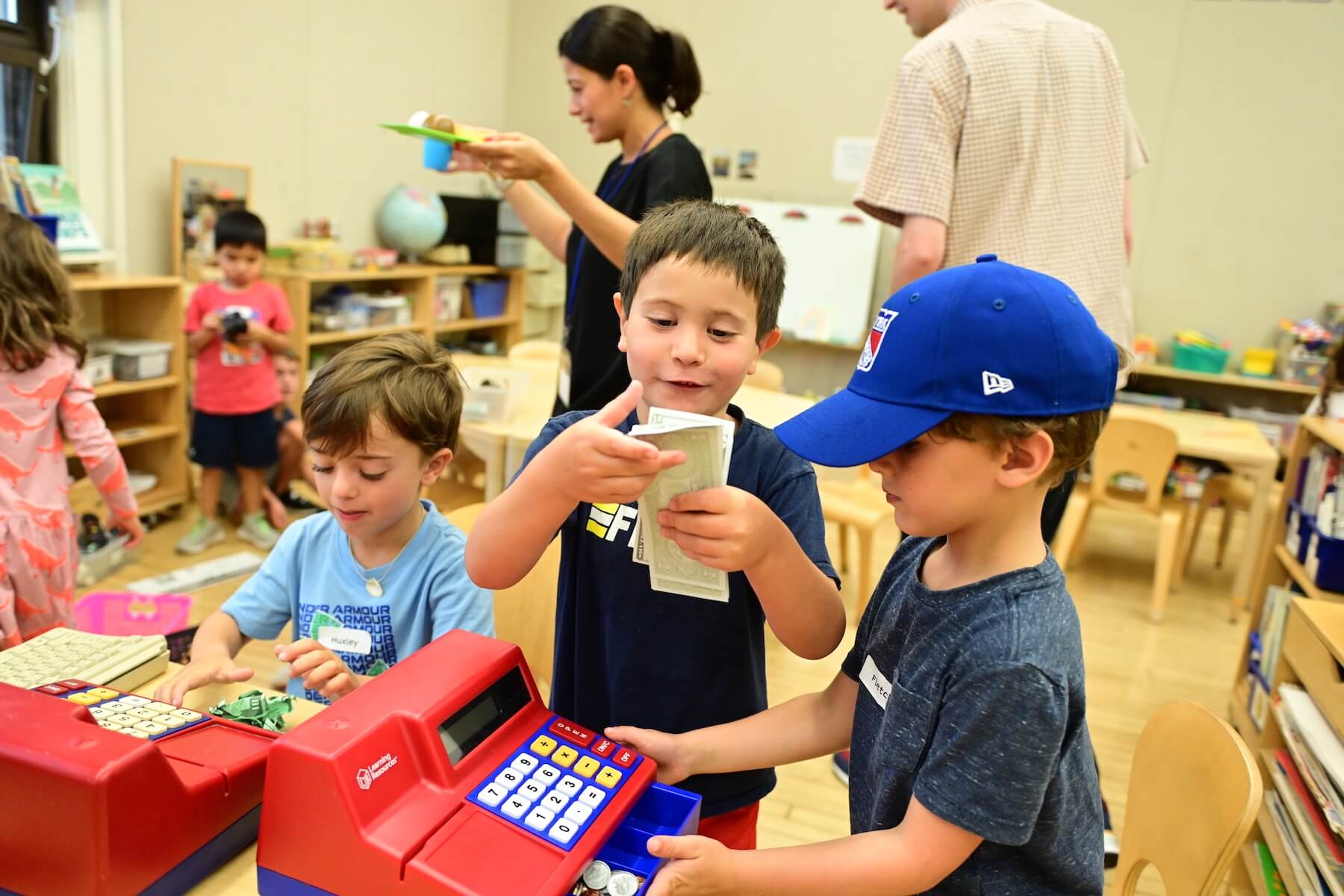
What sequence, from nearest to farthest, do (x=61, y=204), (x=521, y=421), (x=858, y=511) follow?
(x=521, y=421), (x=858, y=511), (x=61, y=204)

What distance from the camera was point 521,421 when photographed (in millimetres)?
3332

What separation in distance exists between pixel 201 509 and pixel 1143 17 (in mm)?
6227

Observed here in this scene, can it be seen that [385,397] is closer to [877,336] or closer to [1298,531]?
[877,336]

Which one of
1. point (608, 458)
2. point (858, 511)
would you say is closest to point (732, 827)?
point (608, 458)

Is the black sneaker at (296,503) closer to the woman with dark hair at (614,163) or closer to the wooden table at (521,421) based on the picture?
the wooden table at (521,421)

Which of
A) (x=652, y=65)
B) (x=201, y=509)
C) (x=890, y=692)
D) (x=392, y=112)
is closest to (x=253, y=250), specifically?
(x=201, y=509)

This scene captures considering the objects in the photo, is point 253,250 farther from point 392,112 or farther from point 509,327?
point 509,327

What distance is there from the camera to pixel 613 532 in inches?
47.4

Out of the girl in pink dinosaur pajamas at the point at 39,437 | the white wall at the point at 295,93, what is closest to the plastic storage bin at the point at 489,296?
the white wall at the point at 295,93

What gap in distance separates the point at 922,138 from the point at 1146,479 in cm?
310

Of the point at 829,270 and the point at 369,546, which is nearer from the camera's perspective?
the point at 369,546

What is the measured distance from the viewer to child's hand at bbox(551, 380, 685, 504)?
2.80 feet

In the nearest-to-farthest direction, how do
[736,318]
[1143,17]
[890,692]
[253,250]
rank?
[890,692] < [736,318] < [253,250] < [1143,17]

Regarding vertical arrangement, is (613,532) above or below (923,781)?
above
